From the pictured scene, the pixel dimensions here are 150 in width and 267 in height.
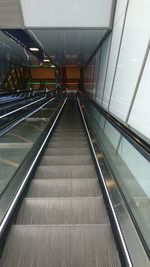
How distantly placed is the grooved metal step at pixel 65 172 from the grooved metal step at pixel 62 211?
905 millimetres

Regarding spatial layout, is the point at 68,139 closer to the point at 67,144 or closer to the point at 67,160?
the point at 67,144

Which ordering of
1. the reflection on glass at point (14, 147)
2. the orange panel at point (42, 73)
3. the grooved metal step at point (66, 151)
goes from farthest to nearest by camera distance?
1. the orange panel at point (42, 73)
2. the grooved metal step at point (66, 151)
3. the reflection on glass at point (14, 147)

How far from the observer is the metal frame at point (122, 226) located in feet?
5.43

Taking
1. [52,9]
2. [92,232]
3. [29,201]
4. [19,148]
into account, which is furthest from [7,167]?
[52,9]

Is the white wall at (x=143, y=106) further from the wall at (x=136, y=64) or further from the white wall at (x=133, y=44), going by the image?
the white wall at (x=133, y=44)

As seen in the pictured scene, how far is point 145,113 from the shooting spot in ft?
10.2

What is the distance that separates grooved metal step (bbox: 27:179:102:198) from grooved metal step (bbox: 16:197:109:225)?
0.95 feet

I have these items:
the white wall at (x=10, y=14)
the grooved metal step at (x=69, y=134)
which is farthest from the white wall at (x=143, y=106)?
the white wall at (x=10, y=14)

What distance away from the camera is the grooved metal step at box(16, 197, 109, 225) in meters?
2.31

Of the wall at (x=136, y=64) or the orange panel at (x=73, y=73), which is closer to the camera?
the wall at (x=136, y=64)

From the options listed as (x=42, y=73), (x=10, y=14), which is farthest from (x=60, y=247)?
A: (x=42, y=73)

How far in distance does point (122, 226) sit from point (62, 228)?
20.4 inches

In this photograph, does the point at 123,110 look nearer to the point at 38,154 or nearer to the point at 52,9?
the point at 38,154

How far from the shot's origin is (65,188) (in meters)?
3.04
